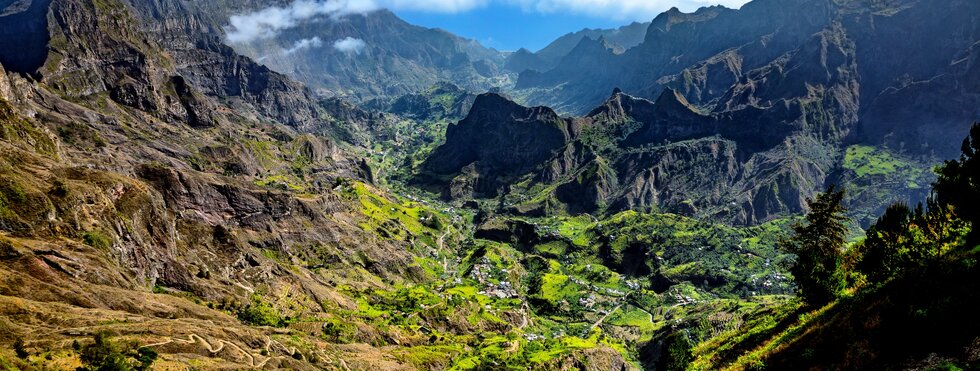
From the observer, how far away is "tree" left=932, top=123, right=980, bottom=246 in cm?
5638

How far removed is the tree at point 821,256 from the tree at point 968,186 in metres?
13.2

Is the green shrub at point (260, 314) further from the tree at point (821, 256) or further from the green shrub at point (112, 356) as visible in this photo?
the tree at point (821, 256)

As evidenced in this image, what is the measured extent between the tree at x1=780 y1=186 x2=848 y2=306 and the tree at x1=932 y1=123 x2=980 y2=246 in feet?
43.3

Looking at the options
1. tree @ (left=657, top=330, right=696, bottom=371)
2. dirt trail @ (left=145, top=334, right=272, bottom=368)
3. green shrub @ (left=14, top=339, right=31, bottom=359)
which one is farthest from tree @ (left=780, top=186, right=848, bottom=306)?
green shrub @ (left=14, top=339, right=31, bottom=359)

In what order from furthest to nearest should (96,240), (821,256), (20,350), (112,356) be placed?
(96,240) → (821,256) → (112,356) → (20,350)

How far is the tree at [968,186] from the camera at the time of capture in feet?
185

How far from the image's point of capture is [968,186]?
194 feet

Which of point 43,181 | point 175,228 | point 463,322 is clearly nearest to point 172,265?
point 175,228

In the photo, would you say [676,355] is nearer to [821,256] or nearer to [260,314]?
[821,256]

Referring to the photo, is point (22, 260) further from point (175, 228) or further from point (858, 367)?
point (858, 367)

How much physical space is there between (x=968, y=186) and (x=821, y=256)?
1968 cm

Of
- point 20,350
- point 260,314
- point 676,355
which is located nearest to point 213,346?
point 20,350

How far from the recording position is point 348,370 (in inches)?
4294

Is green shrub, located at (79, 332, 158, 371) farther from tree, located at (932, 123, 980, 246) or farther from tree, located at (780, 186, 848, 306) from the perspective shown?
tree, located at (932, 123, 980, 246)
